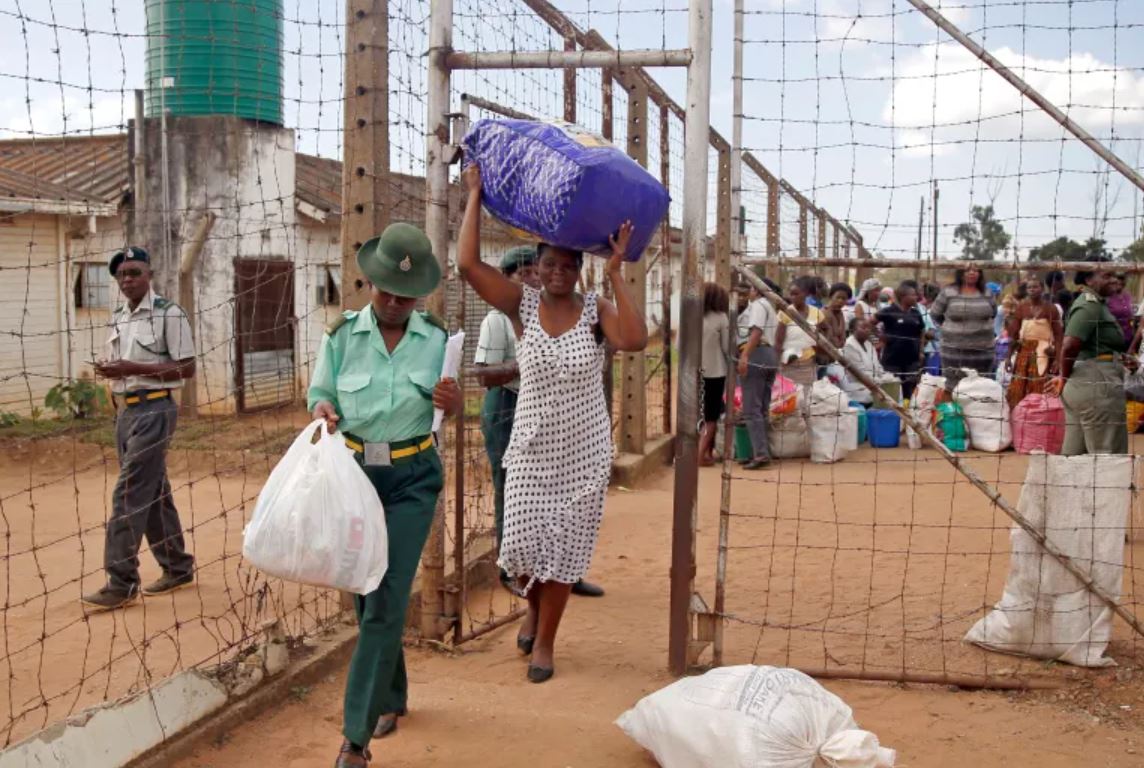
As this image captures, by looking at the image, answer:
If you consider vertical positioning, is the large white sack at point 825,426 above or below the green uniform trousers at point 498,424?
below

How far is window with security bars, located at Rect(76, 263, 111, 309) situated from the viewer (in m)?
14.8

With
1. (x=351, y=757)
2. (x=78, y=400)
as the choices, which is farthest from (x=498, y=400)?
(x=78, y=400)

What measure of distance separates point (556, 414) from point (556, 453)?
0.17 m

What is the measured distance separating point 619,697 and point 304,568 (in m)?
1.69

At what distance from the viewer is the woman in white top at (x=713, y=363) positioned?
10461 mm

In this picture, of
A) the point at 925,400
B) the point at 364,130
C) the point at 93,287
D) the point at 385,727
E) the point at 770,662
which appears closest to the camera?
the point at 385,727

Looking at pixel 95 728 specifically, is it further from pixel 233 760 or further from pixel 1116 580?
pixel 1116 580

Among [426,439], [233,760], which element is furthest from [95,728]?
[426,439]

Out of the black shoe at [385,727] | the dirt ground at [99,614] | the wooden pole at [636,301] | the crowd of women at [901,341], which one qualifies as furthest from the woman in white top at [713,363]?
the black shoe at [385,727]

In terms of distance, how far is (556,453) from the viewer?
4.51 metres

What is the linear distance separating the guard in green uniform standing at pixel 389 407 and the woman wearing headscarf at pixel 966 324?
823 cm

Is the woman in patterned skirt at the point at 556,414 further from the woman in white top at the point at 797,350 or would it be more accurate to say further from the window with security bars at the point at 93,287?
Answer: the window with security bars at the point at 93,287

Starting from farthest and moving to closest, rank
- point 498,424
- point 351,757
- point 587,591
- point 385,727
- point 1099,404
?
1. point 1099,404
2. point 587,591
3. point 498,424
4. point 385,727
5. point 351,757

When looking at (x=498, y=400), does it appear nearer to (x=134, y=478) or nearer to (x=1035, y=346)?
(x=134, y=478)
